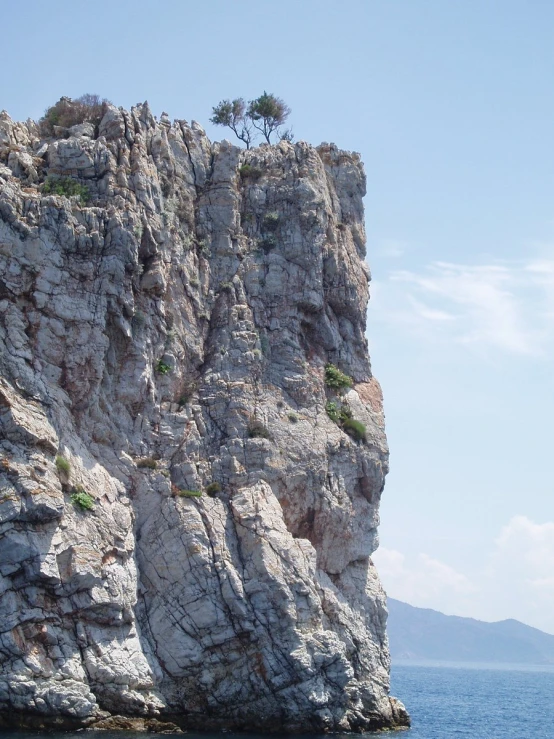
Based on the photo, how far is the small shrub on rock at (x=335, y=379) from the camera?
4834 centimetres

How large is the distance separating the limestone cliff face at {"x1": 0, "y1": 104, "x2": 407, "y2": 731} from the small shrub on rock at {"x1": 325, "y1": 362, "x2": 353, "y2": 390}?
41cm

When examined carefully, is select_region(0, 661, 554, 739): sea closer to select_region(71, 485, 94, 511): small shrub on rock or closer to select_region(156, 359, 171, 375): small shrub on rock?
select_region(71, 485, 94, 511): small shrub on rock

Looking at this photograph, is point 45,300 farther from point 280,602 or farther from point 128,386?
point 280,602

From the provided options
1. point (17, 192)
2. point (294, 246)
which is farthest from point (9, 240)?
point (294, 246)

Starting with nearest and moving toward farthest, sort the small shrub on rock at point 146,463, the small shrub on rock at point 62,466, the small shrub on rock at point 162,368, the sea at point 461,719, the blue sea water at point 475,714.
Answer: the sea at point 461,719 → the small shrub on rock at point 62,466 → the small shrub on rock at point 146,463 → the small shrub on rock at point 162,368 → the blue sea water at point 475,714

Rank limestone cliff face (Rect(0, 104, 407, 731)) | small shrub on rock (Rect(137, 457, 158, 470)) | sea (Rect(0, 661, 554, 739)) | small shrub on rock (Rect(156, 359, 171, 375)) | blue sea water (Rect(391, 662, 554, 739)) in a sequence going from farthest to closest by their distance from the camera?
blue sea water (Rect(391, 662, 554, 739)) < small shrub on rock (Rect(156, 359, 171, 375)) < small shrub on rock (Rect(137, 457, 158, 470)) < sea (Rect(0, 661, 554, 739)) < limestone cliff face (Rect(0, 104, 407, 731))

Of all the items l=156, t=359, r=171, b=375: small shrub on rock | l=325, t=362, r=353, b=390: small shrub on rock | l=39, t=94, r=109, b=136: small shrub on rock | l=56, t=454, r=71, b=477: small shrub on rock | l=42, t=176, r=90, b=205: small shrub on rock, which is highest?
l=39, t=94, r=109, b=136: small shrub on rock

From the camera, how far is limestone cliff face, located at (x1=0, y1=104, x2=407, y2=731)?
119 ft

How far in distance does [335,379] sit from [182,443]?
9.32m

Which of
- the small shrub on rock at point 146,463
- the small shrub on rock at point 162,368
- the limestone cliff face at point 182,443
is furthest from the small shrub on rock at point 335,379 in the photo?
the small shrub on rock at point 146,463

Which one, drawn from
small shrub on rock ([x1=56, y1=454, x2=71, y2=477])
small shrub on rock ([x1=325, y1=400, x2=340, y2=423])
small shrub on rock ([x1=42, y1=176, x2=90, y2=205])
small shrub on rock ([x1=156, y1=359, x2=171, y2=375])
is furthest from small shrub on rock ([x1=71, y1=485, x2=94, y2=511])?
small shrub on rock ([x1=325, y1=400, x2=340, y2=423])

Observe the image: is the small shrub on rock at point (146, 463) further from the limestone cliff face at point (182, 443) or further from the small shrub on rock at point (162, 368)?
the small shrub on rock at point (162, 368)

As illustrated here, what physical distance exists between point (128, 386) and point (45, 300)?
4.93m

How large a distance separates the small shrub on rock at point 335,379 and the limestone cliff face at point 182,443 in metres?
0.41
